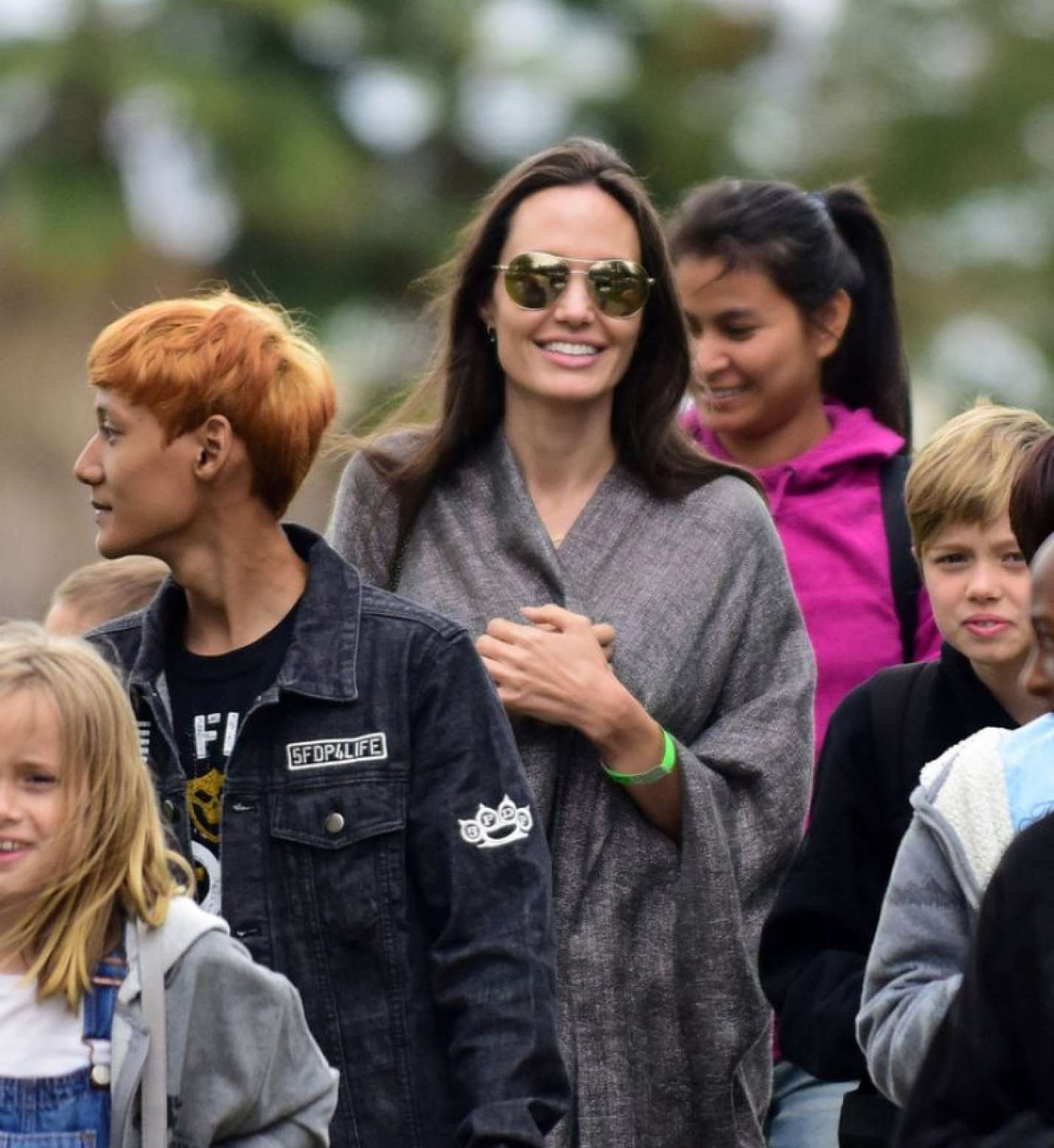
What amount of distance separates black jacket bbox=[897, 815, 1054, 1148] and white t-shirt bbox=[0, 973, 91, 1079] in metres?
1.06

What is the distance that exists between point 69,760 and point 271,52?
649 inches

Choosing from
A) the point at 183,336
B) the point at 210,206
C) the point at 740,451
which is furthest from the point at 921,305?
the point at 183,336

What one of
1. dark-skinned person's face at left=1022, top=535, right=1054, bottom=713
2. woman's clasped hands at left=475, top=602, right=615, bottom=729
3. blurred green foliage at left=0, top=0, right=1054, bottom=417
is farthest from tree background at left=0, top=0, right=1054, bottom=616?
dark-skinned person's face at left=1022, top=535, right=1054, bottom=713

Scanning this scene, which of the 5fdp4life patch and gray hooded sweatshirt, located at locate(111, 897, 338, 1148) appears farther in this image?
the 5fdp4life patch

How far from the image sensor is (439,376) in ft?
15.6

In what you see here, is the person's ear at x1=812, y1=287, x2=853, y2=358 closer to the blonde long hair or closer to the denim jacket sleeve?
the denim jacket sleeve

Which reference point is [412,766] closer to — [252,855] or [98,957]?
[252,855]

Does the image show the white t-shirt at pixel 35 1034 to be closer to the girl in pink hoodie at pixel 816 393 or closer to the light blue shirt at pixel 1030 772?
the light blue shirt at pixel 1030 772

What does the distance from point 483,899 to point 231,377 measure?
2.73 feet

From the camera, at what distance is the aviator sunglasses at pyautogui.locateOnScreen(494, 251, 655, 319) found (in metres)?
4.55

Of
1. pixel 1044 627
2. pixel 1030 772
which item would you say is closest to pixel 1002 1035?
pixel 1044 627

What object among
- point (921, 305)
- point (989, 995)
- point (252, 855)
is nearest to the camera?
point (989, 995)

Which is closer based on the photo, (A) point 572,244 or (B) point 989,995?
(B) point 989,995

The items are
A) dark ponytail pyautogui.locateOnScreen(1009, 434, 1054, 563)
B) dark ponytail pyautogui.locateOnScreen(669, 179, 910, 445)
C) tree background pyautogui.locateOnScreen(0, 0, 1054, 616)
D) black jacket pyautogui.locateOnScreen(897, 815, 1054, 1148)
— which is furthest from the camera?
tree background pyautogui.locateOnScreen(0, 0, 1054, 616)
